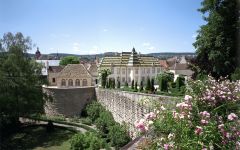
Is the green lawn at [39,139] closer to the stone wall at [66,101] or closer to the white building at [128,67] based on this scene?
the stone wall at [66,101]

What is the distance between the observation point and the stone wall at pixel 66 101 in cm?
3309

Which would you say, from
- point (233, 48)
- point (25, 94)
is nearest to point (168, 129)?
point (233, 48)

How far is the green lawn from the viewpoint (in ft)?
76.6

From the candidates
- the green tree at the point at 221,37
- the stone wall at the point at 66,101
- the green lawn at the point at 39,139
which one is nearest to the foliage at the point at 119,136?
the green lawn at the point at 39,139

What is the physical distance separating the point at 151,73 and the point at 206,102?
50.5 m

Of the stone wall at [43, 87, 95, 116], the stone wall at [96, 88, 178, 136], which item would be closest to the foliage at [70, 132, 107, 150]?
the stone wall at [96, 88, 178, 136]

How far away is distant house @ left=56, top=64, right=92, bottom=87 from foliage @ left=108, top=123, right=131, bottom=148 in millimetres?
21710

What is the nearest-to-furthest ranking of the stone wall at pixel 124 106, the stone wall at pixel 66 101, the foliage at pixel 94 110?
the stone wall at pixel 124 106
the foliage at pixel 94 110
the stone wall at pixel 66 101

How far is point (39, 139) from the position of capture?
83.8 ft

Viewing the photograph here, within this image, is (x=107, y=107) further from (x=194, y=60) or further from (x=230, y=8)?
(x=230, y=8)

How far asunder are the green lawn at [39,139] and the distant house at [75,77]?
1363 cm

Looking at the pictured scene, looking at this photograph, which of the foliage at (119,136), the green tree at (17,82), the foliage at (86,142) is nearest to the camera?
the foliage at (86,142)

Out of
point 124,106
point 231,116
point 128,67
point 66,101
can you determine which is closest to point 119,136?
point 124,106

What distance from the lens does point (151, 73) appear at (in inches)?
2192
